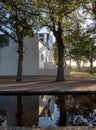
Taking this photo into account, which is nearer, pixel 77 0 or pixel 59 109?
pixel 59 109

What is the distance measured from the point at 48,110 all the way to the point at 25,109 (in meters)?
0.93

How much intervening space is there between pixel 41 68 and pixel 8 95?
2120cm

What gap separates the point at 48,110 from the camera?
1059 centimetres

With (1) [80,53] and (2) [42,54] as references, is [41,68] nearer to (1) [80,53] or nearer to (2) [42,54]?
(2) [42,54]

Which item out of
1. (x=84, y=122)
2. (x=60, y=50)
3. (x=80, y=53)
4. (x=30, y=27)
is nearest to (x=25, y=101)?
(x=84, y=122)

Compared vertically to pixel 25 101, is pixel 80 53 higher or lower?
higher

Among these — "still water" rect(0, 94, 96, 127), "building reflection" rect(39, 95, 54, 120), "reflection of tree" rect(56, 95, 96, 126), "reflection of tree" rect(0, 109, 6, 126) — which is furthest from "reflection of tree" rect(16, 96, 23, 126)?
"reflection of tree" rect(56, 95, 96, 126)

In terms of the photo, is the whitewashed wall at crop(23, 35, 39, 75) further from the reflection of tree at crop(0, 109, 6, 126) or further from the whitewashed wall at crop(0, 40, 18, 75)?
the reflection of tree at crop(0, 109, 6, 126)

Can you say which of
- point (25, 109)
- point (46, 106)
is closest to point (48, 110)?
point (46, 106)

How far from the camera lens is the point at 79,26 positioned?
22.8m

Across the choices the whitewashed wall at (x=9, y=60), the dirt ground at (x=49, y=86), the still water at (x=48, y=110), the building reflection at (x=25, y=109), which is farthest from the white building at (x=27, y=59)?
the building reflection at (x=25, y=109)

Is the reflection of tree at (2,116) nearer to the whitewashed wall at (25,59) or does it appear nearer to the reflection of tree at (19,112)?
the reflection of tree at (19,112)

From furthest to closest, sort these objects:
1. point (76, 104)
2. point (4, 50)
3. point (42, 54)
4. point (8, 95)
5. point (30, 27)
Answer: point (42, 54)
point (4, 50)
point (30, 27)
point (8, 95)
point (76, 104)

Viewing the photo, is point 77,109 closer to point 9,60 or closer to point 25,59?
point 25,59
